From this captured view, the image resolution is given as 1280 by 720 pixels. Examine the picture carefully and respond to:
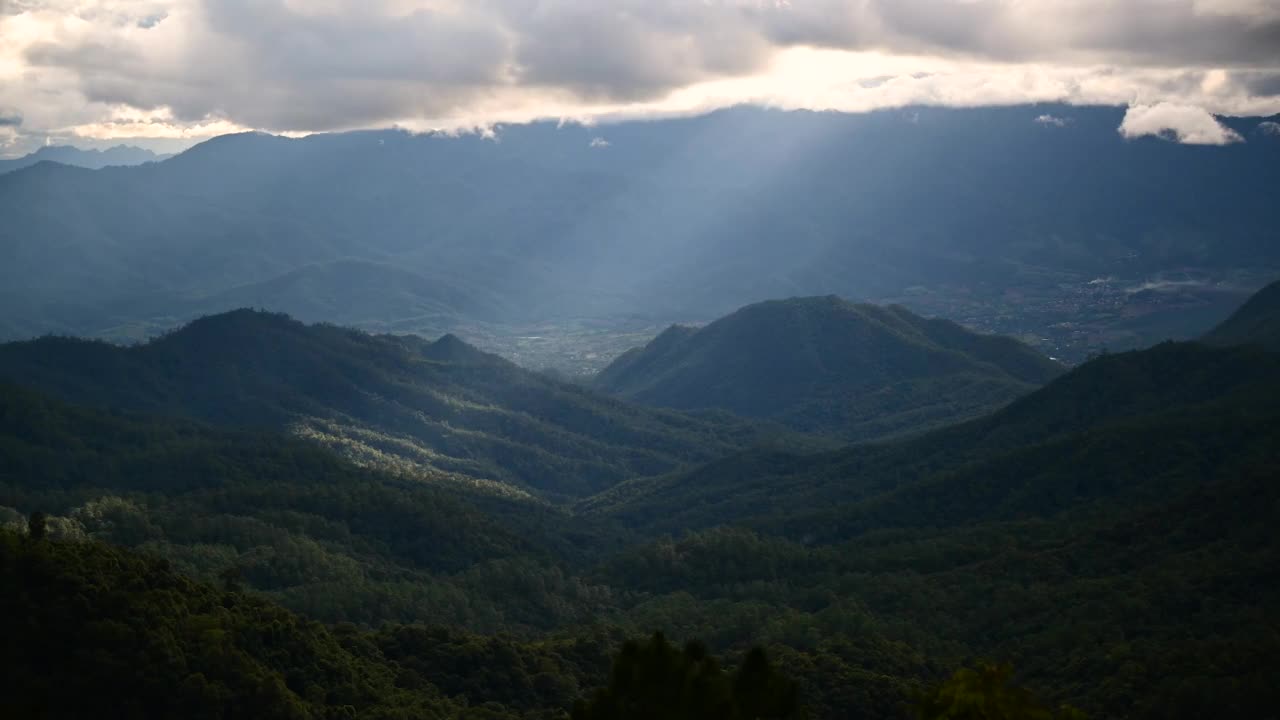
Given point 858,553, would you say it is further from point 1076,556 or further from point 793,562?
point 1076,556

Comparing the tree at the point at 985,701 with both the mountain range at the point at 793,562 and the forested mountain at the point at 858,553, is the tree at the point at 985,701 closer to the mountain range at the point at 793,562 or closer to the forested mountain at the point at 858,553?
the mountain range at the point at 793,562

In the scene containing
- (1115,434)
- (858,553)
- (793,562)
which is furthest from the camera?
(1115,434)

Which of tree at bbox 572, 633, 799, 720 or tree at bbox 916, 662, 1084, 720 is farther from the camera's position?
tree at bbox 572, 633, 799, 720

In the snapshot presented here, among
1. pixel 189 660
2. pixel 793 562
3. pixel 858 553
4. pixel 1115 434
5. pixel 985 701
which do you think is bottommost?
pixel 793 562

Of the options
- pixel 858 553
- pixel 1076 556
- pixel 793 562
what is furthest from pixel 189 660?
pixel 858 553

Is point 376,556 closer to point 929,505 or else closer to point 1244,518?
point 929,505

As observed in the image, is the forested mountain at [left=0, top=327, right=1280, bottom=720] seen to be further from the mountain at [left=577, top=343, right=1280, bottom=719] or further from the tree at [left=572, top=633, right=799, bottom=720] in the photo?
the tree at [left=572, top=633, right=799, bottom=720]

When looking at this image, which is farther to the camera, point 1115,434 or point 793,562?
point 1115,434

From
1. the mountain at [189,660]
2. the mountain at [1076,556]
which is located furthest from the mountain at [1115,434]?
the mountain at [189,660]

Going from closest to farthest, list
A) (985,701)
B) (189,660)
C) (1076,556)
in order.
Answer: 1. (985,701)
2. (189,660)
3. (1076,556)

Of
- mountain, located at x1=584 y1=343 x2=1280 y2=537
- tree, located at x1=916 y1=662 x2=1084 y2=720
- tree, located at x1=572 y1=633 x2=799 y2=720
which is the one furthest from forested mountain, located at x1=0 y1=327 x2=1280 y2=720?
tree, located at x1=916 y1=662 x2=1084 y2=720

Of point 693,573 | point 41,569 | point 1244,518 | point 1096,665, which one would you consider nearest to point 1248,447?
point 1244,518
